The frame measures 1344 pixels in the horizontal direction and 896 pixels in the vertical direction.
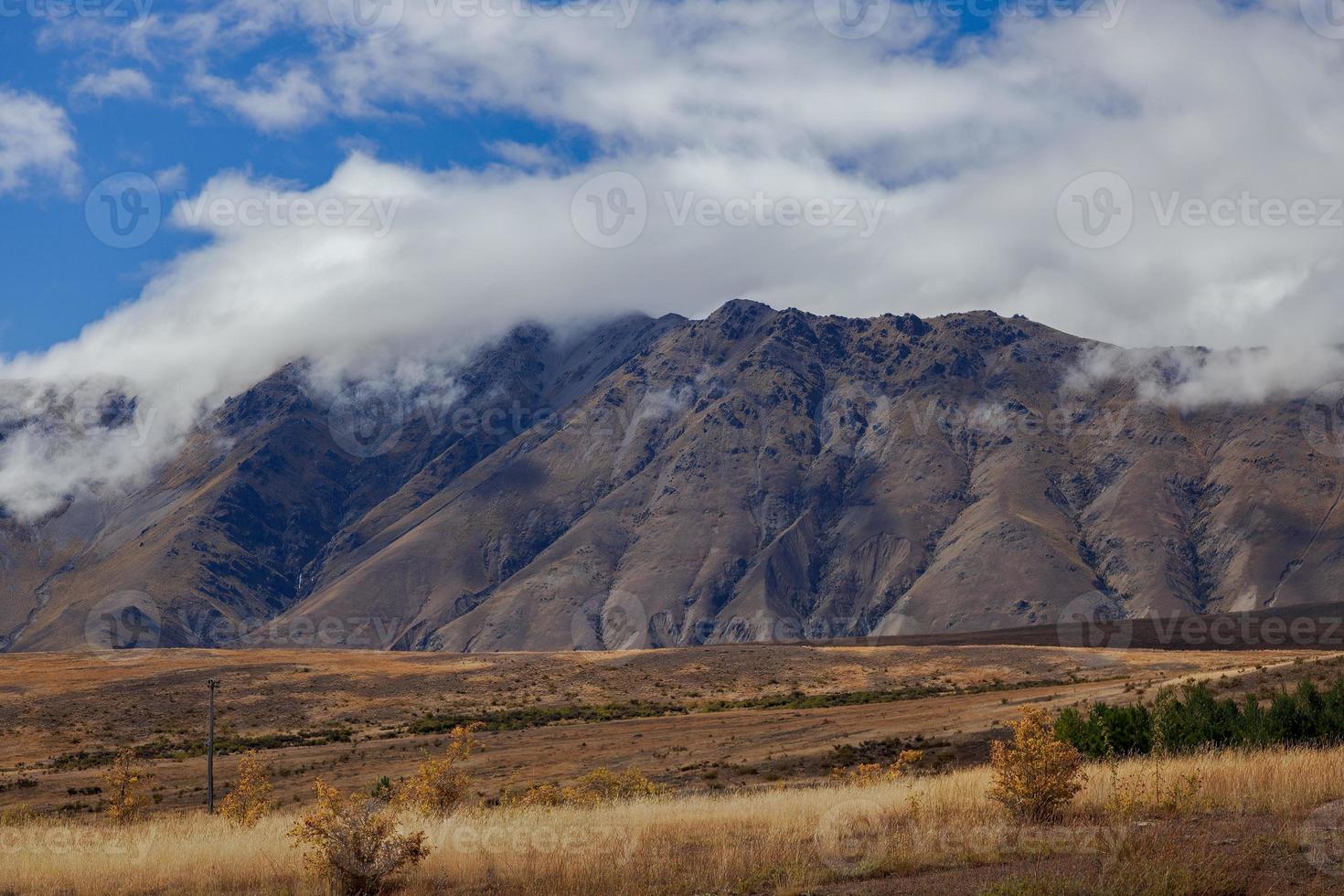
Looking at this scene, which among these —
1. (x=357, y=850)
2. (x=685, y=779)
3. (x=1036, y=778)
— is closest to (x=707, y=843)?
(x=357, y=850)

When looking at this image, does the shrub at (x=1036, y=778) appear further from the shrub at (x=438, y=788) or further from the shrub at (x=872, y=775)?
the shrub at (x=438, y=788)

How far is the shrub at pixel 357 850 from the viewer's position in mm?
16125

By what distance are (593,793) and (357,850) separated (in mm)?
15602

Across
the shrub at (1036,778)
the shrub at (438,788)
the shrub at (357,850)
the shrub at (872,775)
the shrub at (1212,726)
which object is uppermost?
the shrub at (357,850)

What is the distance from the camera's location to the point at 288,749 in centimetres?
6506

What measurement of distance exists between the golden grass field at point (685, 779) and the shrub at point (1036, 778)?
403 mm

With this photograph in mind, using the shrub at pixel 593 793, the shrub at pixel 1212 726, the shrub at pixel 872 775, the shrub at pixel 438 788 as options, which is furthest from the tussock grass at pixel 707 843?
the shrub at pixel 872 775

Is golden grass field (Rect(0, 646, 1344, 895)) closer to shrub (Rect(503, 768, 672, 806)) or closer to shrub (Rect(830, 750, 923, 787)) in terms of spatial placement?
shrub (Rect(830, 750, 923, 787))

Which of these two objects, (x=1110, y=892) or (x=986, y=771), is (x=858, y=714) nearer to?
(x=986, y=771)

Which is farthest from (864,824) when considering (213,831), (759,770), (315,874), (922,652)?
(922,652)

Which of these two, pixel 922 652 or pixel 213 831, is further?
pixel 922 652

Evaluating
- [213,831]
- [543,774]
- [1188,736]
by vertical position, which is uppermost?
[213,831]

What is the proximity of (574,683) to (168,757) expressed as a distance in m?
37.4

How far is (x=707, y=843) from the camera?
17.7 meters
